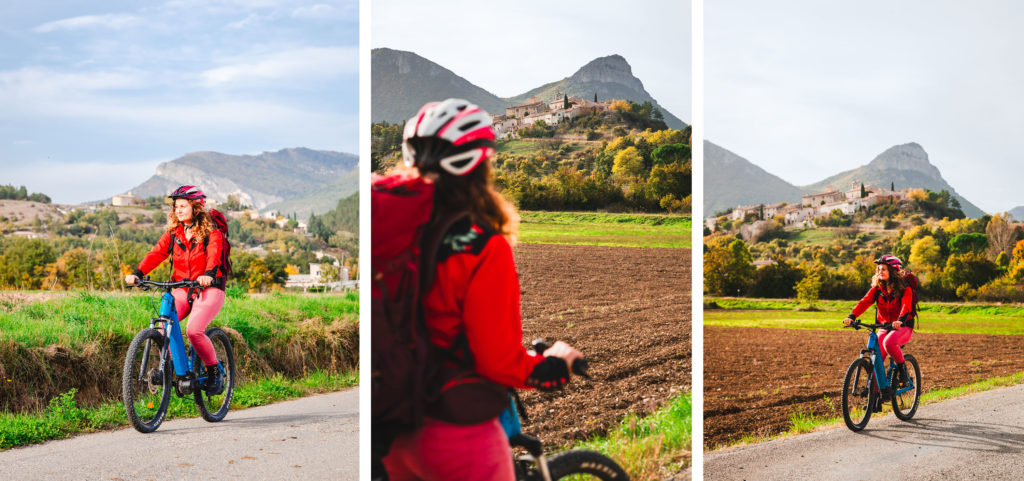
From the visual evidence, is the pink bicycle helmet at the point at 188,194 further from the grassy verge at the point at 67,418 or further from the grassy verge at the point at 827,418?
the grassy verge at the point at 827,418

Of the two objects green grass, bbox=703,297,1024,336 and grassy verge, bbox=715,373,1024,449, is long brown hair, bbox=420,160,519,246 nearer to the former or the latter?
grassy verge, bbox=715,373,1024,449

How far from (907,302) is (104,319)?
5623 mm

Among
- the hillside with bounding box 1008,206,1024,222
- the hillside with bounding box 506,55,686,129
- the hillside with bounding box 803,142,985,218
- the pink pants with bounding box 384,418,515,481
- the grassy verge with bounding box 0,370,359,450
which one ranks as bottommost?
the grassy verge with bounding box 0,370,359,450

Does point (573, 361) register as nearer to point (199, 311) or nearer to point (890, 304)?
point (199, 311)

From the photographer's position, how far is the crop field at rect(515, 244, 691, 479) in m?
3.40

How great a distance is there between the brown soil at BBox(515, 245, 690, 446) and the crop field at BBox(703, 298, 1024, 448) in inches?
73.0

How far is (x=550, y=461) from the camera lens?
9.56 feet

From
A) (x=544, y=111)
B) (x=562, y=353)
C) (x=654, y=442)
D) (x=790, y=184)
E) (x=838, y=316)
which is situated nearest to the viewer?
(x=562, y=353)

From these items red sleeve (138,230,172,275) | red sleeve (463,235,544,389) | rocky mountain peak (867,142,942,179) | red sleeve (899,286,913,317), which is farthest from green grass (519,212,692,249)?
red sleeve (138,230,172,275)

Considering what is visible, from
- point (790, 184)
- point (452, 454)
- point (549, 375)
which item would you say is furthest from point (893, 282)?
point (452, 454)

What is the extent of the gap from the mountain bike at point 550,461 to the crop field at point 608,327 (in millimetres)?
275

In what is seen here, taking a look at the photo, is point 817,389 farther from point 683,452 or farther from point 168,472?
point 168,472

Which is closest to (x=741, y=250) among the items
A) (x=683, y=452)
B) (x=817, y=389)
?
(x=817, y=389)

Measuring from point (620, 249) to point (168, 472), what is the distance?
3.00m
